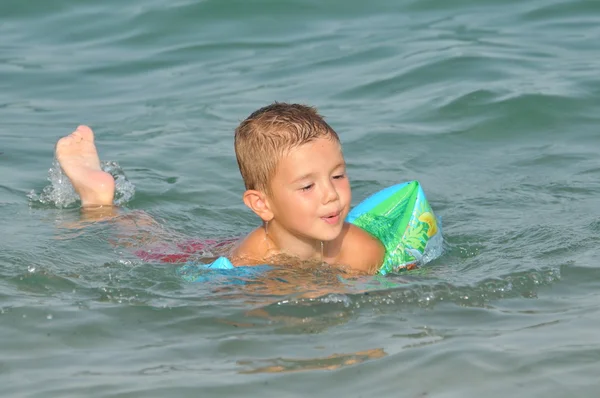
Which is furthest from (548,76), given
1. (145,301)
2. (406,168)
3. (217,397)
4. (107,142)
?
(217,397)

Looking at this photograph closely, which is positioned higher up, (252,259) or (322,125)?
(322,125)

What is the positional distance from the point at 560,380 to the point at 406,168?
396 cm

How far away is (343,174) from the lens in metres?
5.29

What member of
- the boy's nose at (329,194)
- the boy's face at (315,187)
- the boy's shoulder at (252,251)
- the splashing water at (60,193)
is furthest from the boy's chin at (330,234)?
the splashing water at (60,193)

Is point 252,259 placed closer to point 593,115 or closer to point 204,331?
point 204,331

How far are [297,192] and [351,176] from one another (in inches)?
102

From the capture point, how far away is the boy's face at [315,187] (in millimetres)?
5223

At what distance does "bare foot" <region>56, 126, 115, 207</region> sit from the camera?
7008 mm

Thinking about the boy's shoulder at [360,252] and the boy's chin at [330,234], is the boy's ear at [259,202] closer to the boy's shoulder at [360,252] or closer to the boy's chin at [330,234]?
the boy's chin at [330,234]

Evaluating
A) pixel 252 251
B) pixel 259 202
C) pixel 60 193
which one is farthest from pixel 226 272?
pixel 60 193

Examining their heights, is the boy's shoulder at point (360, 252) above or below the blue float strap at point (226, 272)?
below

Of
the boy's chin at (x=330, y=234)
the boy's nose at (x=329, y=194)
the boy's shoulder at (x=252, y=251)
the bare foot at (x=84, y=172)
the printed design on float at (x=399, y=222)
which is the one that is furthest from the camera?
the bare foot at (x=84, y=172)

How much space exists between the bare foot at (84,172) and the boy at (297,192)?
→ 148 centimetres

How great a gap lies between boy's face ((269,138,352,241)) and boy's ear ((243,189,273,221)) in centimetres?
14
